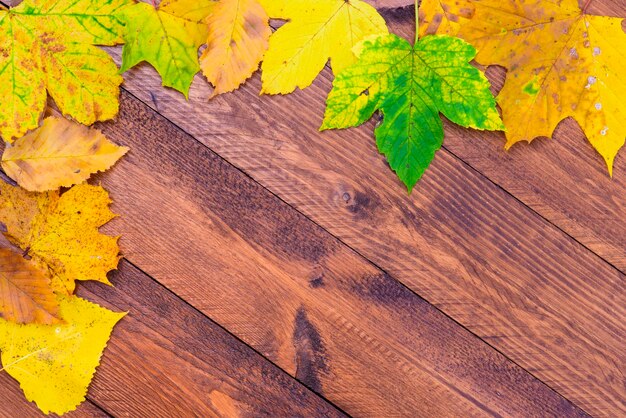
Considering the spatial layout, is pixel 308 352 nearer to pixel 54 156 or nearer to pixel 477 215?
pixel 477 215

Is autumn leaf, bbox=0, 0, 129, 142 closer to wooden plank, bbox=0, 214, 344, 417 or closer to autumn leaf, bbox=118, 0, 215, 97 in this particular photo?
autumn leaf, bbox=118, 0, 215, 97

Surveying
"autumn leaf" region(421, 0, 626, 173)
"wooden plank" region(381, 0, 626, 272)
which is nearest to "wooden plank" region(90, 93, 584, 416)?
"wooden plank" region(381, 0, 626, 272)

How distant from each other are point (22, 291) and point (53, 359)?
0.12 m

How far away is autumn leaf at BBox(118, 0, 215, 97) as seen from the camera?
39.4 inches

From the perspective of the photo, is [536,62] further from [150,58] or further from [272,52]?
[150,58]

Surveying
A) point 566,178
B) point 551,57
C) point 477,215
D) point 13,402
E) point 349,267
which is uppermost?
point 551,57

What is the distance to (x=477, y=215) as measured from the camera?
1.06 meters

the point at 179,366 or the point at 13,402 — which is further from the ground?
the point at 179,366

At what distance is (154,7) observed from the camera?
3.30 ft

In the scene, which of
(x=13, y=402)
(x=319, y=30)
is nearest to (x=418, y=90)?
(x=319, y=30)

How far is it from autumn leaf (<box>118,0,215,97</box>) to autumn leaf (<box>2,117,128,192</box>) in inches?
5.4

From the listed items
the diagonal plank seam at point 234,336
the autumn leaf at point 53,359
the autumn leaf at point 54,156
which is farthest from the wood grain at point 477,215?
the autumn leaf at point 53,359

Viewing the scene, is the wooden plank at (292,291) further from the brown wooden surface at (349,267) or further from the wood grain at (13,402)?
the wood grain at (13,402)

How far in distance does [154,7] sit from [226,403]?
0.65 metres
